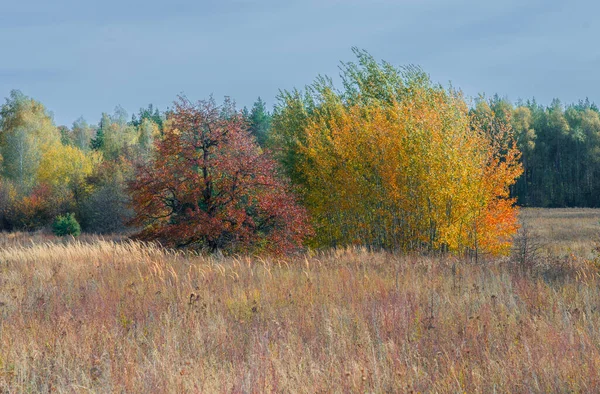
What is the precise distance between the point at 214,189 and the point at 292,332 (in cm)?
1057

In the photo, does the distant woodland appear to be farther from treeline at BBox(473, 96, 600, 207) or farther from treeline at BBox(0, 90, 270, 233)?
treeline at BBox(473, 96, 600, 207)

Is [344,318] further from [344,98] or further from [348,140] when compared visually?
[344,98]

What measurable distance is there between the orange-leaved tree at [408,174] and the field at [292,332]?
843 cm

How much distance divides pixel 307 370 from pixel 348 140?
54.7 feet

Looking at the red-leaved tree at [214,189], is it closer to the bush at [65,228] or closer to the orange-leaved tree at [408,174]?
the orange-leaved tree at [408,174]

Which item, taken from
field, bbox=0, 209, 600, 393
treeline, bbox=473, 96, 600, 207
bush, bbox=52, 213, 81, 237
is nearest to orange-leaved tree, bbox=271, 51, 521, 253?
field, bbox=0, 209, 600, 393

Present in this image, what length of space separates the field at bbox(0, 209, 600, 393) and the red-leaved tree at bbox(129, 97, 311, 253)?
556 centimetres

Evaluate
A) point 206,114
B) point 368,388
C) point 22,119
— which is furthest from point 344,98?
point 22,119

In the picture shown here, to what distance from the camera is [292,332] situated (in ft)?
19.9

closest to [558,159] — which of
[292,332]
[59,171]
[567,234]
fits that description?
[567,234]

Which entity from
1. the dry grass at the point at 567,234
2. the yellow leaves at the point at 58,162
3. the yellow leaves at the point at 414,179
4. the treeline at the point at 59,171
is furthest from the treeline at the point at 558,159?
the yellow leaves at the point at 414,179

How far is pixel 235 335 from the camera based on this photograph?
6.00m

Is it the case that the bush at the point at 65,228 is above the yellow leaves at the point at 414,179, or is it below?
below

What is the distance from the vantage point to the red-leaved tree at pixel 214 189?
50.8 ft
